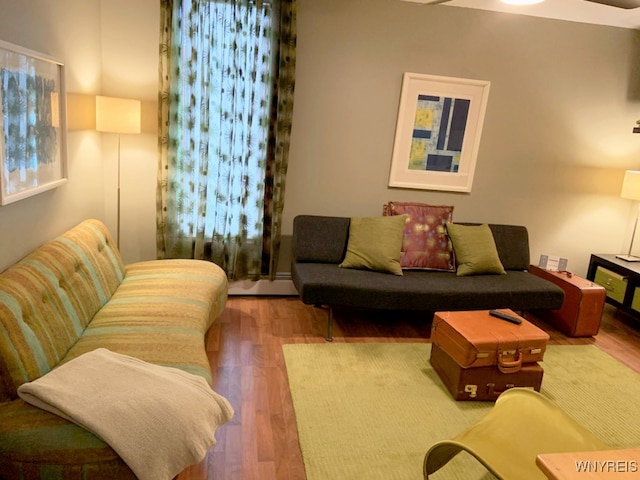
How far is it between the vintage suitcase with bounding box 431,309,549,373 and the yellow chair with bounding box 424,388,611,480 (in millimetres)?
430

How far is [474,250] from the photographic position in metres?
3.69

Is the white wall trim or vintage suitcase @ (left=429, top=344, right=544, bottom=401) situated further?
the white wall trim

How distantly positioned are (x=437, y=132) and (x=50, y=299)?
3.08 meters

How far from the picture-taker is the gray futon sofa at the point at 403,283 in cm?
320

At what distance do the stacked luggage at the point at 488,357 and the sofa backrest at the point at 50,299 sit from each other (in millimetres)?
1979

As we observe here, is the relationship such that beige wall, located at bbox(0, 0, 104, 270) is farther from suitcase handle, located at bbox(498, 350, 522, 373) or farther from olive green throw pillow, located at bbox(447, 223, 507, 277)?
olive green throw pillow, located at bbox(447, 223, 507, 277)

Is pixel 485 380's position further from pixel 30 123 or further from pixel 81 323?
pixel 30 123

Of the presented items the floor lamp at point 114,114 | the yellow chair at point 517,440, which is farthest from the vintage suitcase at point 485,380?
the floor lamp at point 114,114

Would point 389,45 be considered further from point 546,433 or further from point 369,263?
point 546,433

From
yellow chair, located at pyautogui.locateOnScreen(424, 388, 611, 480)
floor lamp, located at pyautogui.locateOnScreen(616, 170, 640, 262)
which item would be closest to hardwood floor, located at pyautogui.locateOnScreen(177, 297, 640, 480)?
yellow chair, located at pyautogui.locateOnScreen(424, 388, 611, 480)

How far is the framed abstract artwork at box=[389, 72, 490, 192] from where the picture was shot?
3.83 metres

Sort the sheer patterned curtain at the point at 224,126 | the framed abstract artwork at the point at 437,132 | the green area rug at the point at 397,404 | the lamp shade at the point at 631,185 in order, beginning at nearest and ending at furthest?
the green area rug at the point at 397,404, the sheer patterned curtain at the point at 224,126, the framed abstract artwork at the point at 437,132, the lamp shade at the point at 631,185

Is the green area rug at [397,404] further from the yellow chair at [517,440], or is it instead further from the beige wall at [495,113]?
the beige wall at [495,113]

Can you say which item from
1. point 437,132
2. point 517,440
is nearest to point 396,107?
point 437,132
